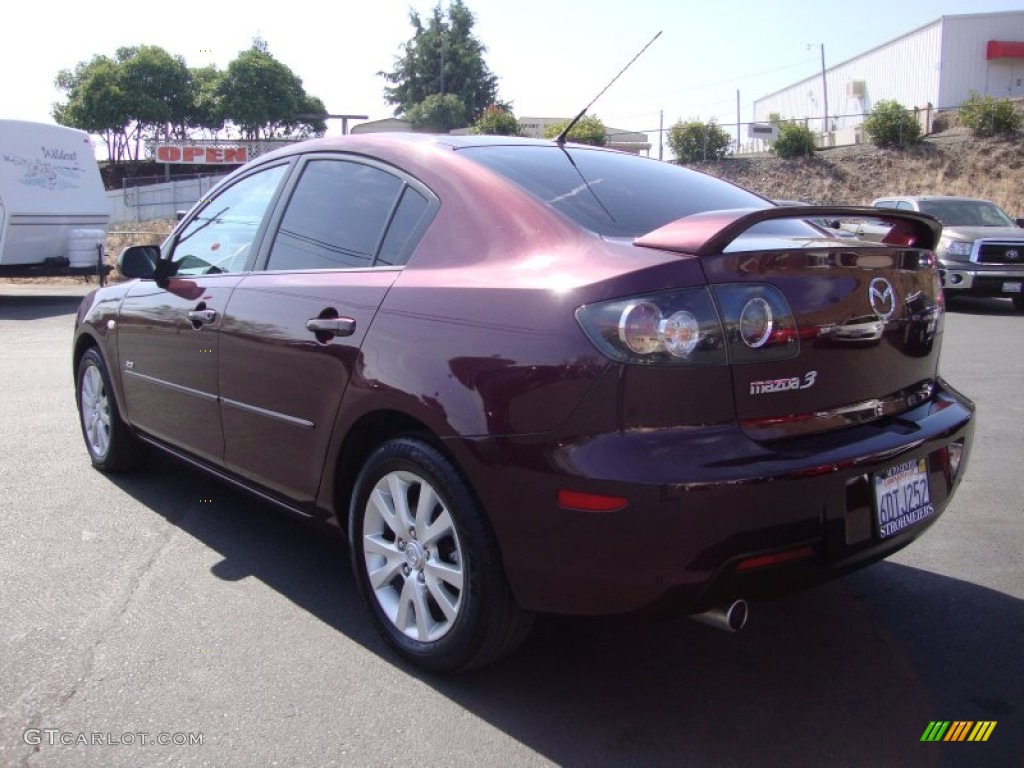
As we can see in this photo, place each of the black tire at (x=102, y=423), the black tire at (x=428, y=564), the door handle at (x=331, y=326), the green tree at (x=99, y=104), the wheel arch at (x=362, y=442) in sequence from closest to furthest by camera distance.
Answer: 1. the black tire at (x=428, y=564)
2. the wheel arch at (x=362, y=442)
3. the door handle at (x=331, y=326)
4. the black tire at (x=102, y=423)
5. the green tree at (x=99, y=104)

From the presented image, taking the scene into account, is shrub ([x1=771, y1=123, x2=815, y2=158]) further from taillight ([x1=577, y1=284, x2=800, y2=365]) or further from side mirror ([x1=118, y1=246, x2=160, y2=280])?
taillight ([x1=577, y1=284, x2=800, y2=365])

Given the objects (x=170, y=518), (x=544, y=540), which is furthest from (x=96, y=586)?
(x=544, y=540)

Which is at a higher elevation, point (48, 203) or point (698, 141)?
point (698, 141)

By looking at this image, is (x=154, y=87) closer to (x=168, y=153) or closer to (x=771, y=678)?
(x=168, y=153)

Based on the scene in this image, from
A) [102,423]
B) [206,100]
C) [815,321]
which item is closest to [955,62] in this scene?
[206,100]

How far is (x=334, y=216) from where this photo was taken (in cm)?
356

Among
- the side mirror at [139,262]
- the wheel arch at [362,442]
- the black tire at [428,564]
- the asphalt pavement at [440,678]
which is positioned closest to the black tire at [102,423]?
the asphalt pavement at [440,678]

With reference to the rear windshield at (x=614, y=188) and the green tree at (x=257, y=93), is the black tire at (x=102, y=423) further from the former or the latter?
the green tree at (x=257, y=93)

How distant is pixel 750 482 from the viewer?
2383 millimetres

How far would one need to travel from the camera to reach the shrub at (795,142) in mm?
35094

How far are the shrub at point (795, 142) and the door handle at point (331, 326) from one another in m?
34.8

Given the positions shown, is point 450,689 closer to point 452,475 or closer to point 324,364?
point 452,475

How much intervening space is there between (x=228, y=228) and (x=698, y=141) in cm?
3351

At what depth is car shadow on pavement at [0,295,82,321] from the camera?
14754 millimetres
